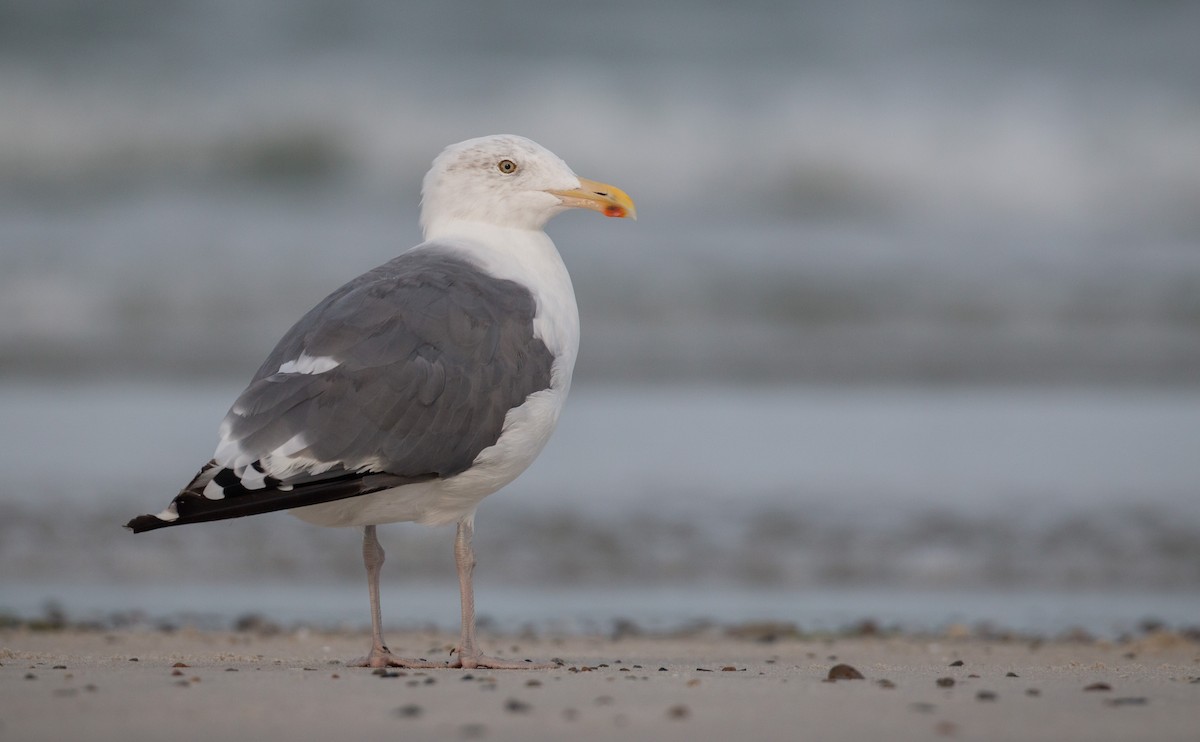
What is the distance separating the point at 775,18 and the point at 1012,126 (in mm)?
4682

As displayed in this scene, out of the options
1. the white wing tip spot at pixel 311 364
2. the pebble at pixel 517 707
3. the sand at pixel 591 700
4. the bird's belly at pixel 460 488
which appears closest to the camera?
the sand at pixel 591 700

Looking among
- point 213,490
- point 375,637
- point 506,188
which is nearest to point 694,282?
point 506,188

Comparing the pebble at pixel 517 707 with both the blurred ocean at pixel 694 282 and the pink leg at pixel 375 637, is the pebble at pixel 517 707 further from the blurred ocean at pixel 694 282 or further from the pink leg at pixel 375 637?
the blurred ocean at pixel 694 282

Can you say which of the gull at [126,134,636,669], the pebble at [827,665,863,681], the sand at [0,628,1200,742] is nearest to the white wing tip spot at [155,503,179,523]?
the gull at [126,134,636,669]

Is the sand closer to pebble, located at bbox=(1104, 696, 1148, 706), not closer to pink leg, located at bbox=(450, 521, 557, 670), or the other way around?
pebble, located at bbox=(1104, 696, 1148, 706)

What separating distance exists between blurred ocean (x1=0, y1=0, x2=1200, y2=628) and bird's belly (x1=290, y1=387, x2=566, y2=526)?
2244mm

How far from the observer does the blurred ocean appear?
802cm

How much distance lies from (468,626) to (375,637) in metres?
0.31

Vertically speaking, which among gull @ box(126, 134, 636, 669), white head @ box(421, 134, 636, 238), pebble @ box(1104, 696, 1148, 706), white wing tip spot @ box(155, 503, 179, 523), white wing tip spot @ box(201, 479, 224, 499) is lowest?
pebble @ box(1104, 696, 1148, 706)

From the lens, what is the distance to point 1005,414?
467 inches

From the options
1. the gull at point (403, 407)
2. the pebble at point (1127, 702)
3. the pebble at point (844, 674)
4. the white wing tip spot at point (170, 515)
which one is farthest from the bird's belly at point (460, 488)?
the pebble at point (1127, 702)

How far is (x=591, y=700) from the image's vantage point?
376cm

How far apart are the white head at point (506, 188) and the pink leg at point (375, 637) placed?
126 cm

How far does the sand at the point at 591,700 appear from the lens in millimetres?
3406
